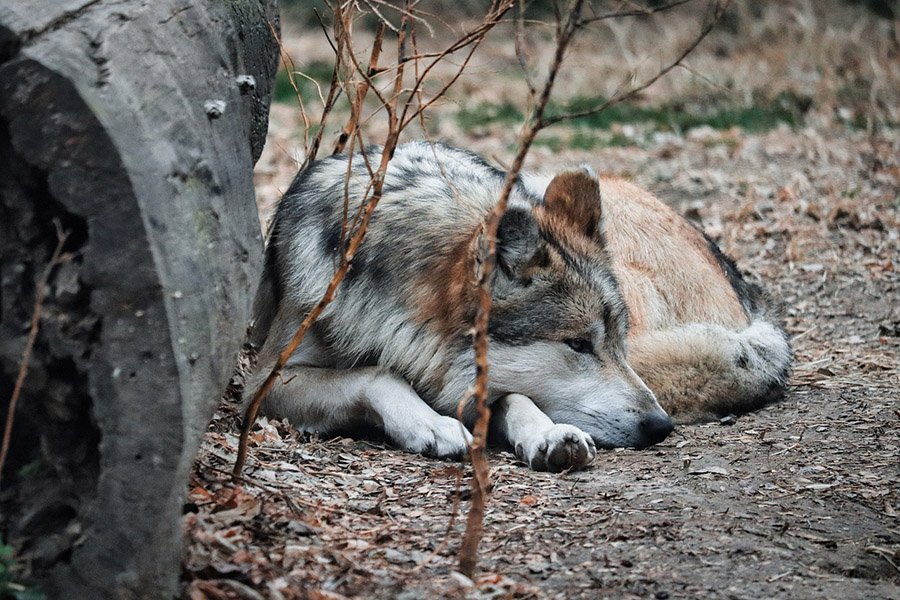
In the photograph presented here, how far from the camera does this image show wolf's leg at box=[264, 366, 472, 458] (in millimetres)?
4387

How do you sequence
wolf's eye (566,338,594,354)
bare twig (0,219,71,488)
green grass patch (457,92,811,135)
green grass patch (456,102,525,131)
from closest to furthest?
bare twig (0,219,71,488) < wolf's eye (566,338,594,354) < green grass patch (457,92,811,135) < green grass patch (456,102,525,131)

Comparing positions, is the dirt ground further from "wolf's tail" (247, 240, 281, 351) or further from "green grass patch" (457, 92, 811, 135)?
"green grass patch" (457, 92, 811, 135)

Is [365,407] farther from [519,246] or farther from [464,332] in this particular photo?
[519,246]

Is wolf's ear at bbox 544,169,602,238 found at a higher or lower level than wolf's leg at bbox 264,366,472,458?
higher

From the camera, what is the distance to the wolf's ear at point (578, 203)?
4828 millimetres

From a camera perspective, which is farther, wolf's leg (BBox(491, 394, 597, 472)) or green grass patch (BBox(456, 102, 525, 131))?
green grass patch (BBox(456, 102, 525, 131))

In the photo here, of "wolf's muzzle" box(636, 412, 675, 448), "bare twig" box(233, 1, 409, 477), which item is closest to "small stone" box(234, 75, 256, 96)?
"bare twig" box(233, 1, 409, 477)

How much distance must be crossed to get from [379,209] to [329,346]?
0.69m

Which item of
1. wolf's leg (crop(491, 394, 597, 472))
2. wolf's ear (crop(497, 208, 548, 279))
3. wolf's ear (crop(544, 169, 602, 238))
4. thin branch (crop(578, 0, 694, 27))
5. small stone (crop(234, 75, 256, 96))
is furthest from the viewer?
wolf's ear (crop(544, 169, 602, 238))

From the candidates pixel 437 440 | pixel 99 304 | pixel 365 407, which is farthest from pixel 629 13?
pixel 365 407

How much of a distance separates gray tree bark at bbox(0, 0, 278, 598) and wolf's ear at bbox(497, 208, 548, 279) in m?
1.75

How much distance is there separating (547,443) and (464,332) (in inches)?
24.8

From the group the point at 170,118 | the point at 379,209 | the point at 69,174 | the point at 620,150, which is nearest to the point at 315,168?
the point at 379,209

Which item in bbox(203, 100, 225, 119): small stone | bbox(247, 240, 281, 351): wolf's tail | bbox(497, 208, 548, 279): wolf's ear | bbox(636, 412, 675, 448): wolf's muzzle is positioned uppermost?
bbox(203, 100, 225, 119): small stone
